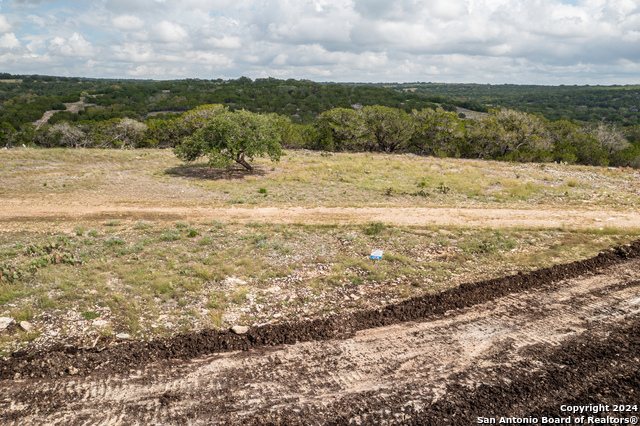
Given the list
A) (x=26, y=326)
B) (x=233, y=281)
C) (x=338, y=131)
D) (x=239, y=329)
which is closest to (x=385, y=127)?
(x=338, y=131)

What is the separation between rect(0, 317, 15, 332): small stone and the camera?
7336mm

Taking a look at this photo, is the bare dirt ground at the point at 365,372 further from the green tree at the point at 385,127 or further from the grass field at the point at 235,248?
the green tree at the point at 385,127

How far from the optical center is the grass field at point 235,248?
827 centimetres

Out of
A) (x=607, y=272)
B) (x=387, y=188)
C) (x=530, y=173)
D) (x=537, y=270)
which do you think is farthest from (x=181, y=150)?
(x=530, y=173)

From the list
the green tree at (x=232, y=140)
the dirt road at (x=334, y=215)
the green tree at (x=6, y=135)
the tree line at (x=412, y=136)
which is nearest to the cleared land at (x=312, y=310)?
the dirt road at (x=334, y=215)

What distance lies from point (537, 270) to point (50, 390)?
12.0 metres

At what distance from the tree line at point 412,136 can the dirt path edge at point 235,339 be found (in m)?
33.2

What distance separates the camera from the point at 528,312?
8164mm

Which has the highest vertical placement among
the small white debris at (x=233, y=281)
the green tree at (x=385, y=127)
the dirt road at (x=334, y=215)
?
the green tree at (x=385, y=127)

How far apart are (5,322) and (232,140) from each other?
59.9 feet

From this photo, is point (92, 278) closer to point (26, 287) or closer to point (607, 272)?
point (26, 287)

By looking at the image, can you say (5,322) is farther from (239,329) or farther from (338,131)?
(338,131)

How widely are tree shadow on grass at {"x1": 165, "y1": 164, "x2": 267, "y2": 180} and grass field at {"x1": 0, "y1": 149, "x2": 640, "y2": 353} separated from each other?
4.17ft

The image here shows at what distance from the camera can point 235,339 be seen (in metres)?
7.18
